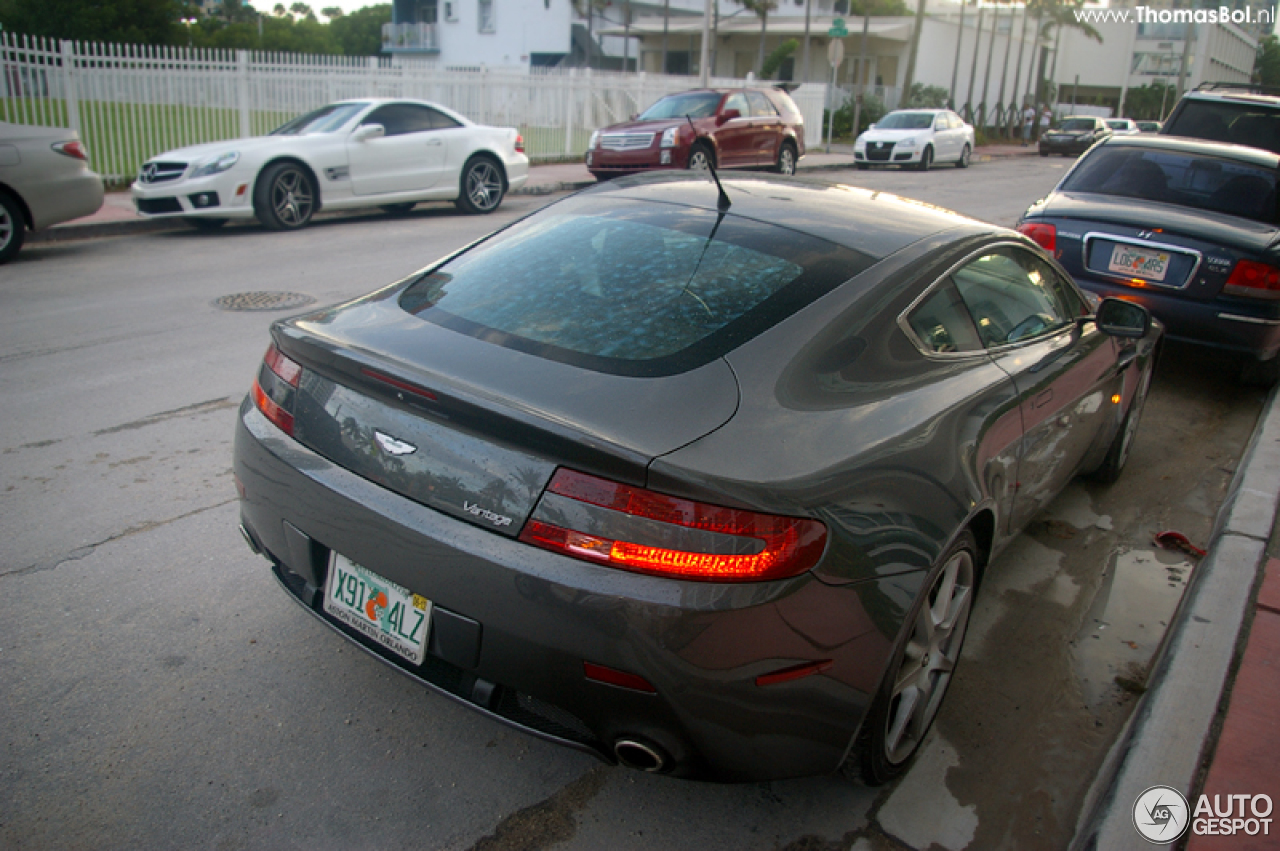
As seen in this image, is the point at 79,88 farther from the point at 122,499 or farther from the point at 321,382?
the point at 321,382

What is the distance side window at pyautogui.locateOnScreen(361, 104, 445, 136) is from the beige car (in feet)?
11.5

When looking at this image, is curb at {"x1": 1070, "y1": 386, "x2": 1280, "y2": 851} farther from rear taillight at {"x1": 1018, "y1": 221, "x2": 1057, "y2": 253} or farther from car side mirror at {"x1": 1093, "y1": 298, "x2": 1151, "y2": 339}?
rear taillight at {"x1": 1018, "y1": 221, "x2": 1057, "y2": 253}

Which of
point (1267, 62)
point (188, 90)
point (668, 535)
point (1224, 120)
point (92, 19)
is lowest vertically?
point (668, 535)

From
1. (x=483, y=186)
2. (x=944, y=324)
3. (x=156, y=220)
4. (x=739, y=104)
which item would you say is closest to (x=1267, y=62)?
(x=739, y=104)

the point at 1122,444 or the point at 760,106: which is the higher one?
the point at 760,106

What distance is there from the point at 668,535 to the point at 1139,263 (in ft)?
17.0

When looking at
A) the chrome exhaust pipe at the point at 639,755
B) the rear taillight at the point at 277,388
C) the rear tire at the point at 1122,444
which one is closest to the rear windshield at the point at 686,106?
the rear tire at the point at 1122,444

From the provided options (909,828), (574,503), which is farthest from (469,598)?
(909,828)

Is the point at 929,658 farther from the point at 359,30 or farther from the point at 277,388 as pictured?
the point at 359,30

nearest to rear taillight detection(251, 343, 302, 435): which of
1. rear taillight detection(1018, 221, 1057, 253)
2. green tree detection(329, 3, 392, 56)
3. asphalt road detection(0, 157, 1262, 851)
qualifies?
asphalt road detection(0, 157, 1262, 851)

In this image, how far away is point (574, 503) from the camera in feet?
6.75

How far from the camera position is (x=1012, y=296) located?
11.2 ft

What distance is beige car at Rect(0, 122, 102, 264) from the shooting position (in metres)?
8.69

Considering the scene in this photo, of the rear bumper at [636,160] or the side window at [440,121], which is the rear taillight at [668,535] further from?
the rear bumper at [636,160]
